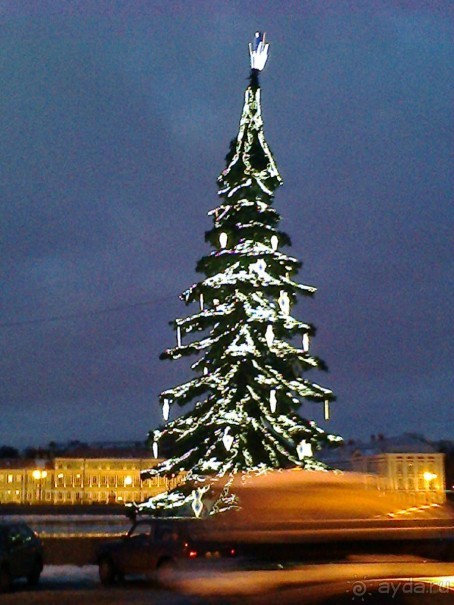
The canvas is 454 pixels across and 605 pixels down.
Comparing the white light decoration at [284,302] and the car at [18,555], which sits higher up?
the white light decoration at [284,302]

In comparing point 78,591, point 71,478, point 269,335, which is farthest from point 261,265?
point 71,478

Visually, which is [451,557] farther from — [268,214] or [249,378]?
A: [268,214]

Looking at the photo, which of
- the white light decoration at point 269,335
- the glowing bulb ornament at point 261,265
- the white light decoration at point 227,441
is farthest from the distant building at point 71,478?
the white light decoration at point 227,441

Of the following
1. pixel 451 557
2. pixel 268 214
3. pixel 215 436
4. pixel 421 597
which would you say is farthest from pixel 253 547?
pixel 268 214

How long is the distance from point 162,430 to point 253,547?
67.3 feet

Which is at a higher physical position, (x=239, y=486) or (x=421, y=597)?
(x=239, y=486)

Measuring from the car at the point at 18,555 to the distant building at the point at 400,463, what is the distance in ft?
24.0

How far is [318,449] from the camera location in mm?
29656

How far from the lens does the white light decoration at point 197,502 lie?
2684cm

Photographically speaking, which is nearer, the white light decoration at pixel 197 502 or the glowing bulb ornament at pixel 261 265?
the white light decoration at pixel 197 502

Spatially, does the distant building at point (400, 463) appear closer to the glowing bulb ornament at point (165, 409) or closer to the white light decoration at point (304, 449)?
the white light decoration at point (304, 449)

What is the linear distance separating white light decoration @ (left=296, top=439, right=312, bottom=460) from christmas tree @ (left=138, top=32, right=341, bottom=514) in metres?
0.03

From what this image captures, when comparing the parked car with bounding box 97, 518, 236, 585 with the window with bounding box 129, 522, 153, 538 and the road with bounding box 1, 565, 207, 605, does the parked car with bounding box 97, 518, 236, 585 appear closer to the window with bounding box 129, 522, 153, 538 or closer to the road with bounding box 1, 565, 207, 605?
the window with bounding box 129, 522, 153, 538

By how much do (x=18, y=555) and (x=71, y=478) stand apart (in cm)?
6642
